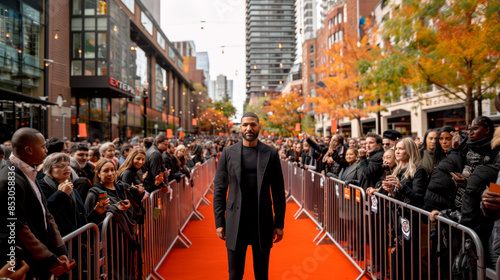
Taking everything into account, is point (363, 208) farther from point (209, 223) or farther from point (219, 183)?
point (209, 223)

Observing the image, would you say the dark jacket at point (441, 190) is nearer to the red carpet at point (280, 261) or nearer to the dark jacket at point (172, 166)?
the red carpet at point (280, 261)

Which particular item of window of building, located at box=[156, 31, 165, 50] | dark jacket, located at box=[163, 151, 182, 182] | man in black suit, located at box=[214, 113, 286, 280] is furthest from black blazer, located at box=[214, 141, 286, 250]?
window of building, located at box=[156, 31, 165, 50]

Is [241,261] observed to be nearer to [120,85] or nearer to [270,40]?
[120,85]

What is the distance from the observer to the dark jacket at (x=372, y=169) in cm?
517

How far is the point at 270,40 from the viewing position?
155 metres

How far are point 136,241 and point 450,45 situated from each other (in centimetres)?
1074

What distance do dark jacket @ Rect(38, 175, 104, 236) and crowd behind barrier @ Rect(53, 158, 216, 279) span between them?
136 mm

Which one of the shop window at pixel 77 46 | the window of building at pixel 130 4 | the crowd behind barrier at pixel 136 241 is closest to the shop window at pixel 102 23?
the shop window at pixel 77 46

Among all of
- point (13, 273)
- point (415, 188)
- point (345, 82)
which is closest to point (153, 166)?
point (13, 273)

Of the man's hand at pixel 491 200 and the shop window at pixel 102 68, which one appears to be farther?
the shop window at pixel 102 68

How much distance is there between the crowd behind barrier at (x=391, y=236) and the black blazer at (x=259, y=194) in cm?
149

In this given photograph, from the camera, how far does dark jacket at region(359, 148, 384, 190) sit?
5.17 metres

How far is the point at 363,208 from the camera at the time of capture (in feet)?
15.9

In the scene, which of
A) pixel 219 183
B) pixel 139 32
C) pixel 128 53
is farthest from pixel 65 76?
pixel 219 183
